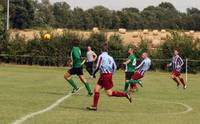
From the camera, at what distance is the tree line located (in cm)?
9894

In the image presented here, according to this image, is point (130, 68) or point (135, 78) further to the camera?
point (130, 68)

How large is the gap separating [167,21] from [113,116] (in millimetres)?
121159

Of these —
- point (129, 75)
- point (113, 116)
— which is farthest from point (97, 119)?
point (129, 75)

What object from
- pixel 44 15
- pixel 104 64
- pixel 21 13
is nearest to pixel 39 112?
pixel 104 64

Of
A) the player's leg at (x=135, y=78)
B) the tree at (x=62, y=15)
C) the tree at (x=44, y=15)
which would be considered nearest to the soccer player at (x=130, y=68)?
the player's leg at (x=135, y=78)

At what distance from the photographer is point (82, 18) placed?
386ft

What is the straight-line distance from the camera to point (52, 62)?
58125mm

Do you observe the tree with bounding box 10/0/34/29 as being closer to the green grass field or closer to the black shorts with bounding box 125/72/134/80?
the black shorts with bounding box 125/72/134/80

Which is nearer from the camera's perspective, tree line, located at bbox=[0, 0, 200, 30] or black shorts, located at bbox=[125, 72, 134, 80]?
black shorts, located at bbox=[125, 72, 134, 80]

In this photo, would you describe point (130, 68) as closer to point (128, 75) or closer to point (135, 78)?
point (128, 75)

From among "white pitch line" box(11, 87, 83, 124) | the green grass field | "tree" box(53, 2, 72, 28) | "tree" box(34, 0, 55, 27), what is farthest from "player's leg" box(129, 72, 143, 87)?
"tree" box(53, 2, 72, 28)

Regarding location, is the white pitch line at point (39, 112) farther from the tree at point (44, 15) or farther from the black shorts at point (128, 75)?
the tree at point (44, 15)

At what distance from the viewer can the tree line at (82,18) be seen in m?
98.9

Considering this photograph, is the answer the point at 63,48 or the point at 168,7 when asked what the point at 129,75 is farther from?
the point at 168,7
